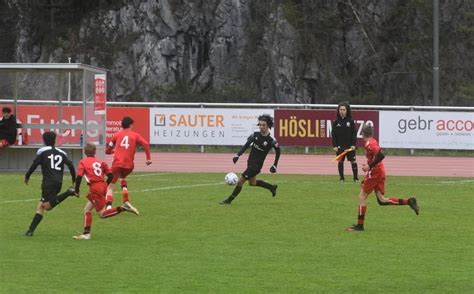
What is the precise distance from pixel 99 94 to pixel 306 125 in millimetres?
10323

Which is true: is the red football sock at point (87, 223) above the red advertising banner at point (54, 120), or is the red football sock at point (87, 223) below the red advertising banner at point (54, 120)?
below

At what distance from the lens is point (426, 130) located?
126 feet

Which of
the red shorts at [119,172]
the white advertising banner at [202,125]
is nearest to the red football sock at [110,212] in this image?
the red shorts at [119,172]

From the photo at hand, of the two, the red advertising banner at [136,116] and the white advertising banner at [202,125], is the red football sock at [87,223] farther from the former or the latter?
the red advertising banner at [136,116]

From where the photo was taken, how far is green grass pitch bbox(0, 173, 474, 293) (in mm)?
11945

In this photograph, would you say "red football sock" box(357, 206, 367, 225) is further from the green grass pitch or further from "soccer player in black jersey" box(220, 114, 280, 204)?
"soccer player in black jersey" box(220, 114, 280, 204)

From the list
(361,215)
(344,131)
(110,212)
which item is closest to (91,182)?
(110,212)

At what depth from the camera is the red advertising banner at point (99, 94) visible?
30531 millimetres

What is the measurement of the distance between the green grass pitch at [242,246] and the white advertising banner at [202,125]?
49.5ft

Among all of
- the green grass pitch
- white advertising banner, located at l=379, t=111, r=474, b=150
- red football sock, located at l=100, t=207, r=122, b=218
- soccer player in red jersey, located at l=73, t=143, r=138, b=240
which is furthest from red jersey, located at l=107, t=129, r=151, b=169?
white advertising banner, located at l=379, t=111, r=474, b=150

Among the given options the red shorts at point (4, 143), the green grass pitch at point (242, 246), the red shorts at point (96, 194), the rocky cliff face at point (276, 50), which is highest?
the rocky cliff face at point (276, 50)

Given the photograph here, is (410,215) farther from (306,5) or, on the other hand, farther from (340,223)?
(306,5)

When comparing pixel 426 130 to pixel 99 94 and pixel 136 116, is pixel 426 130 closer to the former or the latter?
pixel 136 116

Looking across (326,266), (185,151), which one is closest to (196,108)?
(185,151)
